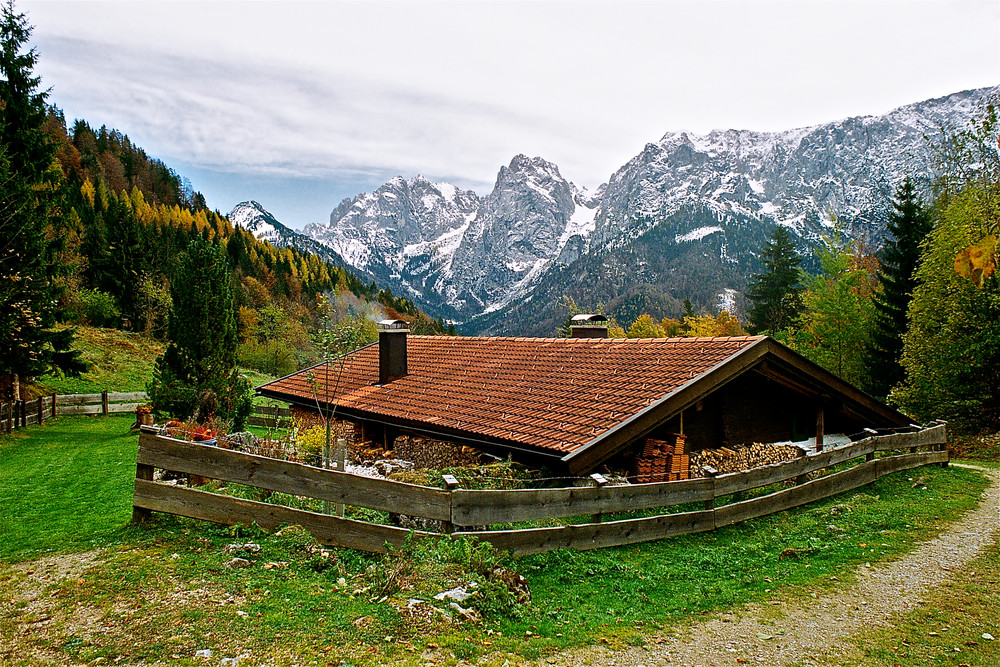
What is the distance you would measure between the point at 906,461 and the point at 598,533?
8404 mm

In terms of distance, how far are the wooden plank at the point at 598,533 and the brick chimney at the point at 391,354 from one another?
10495 mm

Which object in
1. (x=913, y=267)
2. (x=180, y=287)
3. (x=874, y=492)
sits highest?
(x=913, y=267)

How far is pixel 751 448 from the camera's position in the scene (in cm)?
1189

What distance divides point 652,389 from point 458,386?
17.6 feet

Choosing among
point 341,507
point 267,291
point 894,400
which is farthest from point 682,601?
point 267,291

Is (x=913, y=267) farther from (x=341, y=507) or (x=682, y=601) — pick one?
(x=341, y=507)

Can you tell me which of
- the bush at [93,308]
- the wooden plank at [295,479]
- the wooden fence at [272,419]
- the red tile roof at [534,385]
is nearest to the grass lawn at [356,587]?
the wooden plank at [295,479]

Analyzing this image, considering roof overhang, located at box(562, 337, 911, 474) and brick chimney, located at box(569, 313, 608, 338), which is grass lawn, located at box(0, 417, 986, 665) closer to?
roof overhang, located at box(562, 337, 911, 474)

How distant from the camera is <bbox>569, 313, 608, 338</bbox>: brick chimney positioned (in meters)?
17.7

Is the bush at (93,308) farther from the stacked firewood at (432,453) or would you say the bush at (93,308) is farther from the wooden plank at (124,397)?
the stacked firewood at (432,453)

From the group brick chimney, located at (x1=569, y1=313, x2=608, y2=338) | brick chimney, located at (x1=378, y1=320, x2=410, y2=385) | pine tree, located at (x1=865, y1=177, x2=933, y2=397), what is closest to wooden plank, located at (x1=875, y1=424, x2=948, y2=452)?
brick chimney, located at (x1=569, y1=313, x2=608, y2=338)

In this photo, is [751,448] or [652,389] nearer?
[652,389]

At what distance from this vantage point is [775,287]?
51562 millimetres

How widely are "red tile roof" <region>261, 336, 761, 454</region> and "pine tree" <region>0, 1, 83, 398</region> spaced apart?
338 inches
